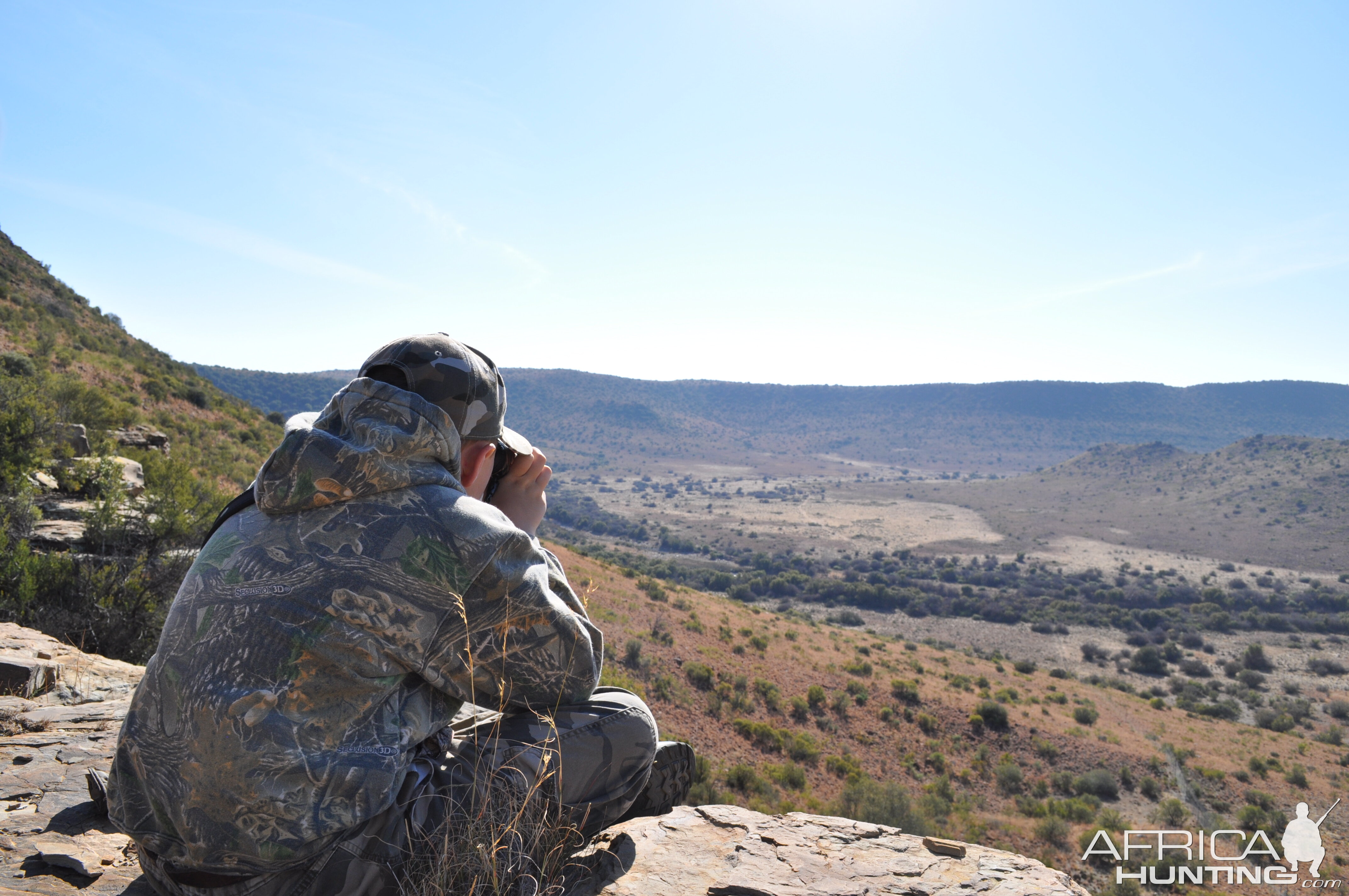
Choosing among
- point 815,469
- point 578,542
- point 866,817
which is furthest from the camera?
point 815,469

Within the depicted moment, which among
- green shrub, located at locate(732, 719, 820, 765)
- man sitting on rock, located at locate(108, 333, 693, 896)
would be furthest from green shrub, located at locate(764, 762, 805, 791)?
man sitting on rock, located at locate(108, 333, 693, 896)

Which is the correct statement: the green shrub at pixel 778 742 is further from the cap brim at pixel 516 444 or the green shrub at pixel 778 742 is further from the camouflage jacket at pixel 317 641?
the camouflage jacket at pixel 317 641

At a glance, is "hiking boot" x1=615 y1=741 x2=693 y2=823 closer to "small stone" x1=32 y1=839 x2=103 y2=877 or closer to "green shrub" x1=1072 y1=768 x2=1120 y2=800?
"small stone" x1=32 y1=839 x2=103 y2=877

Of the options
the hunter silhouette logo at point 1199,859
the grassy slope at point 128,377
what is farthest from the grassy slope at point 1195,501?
the grassy slope at point 128,377

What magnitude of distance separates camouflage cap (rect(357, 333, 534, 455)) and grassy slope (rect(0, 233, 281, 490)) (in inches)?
494

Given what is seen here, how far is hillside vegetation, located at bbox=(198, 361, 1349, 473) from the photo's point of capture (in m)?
129

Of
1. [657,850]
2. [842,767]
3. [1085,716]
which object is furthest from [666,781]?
[1085,716]

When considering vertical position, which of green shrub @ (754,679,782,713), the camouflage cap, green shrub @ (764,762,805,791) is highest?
the camouflage cap

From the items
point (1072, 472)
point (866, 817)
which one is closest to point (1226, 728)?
point (866, 817)

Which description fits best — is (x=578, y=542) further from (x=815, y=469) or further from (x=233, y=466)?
(x=815, y=469)

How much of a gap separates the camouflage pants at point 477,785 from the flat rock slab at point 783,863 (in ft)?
Result: 0.98

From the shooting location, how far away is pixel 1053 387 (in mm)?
153250

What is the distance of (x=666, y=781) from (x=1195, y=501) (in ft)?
299

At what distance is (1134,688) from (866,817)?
23.1 meters
